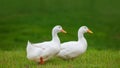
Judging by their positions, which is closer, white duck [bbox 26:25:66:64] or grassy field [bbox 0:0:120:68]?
white duck [bbox 26:25:66:64]

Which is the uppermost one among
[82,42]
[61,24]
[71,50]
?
[61,24]

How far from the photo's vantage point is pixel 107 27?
2553 centimetres

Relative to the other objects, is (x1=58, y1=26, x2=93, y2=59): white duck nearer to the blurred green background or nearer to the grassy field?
the grassy field

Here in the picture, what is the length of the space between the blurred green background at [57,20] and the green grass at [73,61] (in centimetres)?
392

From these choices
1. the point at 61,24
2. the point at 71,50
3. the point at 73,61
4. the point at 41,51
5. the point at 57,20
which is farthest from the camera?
the point at 57,20

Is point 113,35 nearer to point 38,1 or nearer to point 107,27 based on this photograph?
point 107,27

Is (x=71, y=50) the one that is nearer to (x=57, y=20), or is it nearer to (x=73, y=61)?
(x=73, y=61)

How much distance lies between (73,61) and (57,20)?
12011 mm

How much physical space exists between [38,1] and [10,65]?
58.2ft

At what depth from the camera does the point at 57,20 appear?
26812mm

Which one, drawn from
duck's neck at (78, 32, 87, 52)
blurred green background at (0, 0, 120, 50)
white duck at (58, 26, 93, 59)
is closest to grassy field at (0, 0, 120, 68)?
blurred green background at (0, 0, 120, 50)

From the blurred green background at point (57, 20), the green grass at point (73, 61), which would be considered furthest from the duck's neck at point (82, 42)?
the blurred green background at point (57, 20)

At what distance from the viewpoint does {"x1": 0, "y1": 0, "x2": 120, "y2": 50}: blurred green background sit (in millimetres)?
22744

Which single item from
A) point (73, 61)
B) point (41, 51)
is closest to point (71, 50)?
point (73, 61)
